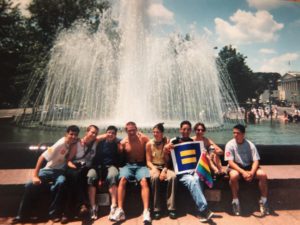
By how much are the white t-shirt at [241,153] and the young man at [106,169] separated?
1876 millimetres

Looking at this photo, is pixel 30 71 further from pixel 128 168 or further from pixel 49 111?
pixel 128 168

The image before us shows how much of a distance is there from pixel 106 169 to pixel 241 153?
2289 millimetres

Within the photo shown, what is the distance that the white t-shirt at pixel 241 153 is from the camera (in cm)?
481

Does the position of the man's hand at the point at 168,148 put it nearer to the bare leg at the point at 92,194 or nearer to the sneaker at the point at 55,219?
the bare leg at the point at 92,194

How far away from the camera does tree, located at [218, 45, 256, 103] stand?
52688mm

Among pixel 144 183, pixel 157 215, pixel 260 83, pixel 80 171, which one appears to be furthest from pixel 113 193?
pixel 260 83

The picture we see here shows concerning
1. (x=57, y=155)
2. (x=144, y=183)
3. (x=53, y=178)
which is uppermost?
(x=57, y=155)

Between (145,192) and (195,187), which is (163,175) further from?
(195,187)

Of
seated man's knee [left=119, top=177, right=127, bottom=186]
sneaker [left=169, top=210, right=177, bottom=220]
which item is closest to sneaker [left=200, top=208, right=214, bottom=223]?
sneaker [left=169, top=210, right=177, bottom=220]

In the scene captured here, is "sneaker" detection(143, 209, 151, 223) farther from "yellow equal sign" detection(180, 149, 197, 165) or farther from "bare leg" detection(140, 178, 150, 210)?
"yellow equal sign" detection(180, 149, 197, 165)

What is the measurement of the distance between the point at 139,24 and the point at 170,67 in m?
3.30

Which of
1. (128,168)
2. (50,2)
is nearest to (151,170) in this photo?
(128,168)

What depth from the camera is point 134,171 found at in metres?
4.73

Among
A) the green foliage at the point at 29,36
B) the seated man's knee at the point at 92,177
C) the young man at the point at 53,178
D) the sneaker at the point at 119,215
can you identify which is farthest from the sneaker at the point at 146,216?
the green foliage at the point at 29,36
